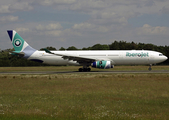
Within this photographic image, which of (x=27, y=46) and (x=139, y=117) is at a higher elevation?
(x=27, y=46)

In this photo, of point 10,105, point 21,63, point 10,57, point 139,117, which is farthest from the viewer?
point 10,57

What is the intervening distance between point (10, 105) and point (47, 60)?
29038 millimetres

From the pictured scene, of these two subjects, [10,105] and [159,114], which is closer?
[159,114]

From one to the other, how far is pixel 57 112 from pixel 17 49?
34.2 metres

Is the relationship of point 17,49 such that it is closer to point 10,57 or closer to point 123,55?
point 123,55

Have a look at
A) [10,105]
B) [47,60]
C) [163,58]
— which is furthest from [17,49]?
[10,105]

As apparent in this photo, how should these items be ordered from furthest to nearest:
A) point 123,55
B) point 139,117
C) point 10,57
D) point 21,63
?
1. point 10,57
2. point 21,63
3. point 123,55
4. point 139,117

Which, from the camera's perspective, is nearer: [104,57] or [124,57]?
[124,57]

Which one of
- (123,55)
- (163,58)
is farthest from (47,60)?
(163,58)

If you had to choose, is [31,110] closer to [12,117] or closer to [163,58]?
[12,117]

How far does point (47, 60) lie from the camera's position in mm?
39781

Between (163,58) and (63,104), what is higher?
(163,58)

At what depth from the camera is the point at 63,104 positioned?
37.1ft

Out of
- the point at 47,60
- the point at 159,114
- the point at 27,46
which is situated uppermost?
the point at 27,46
